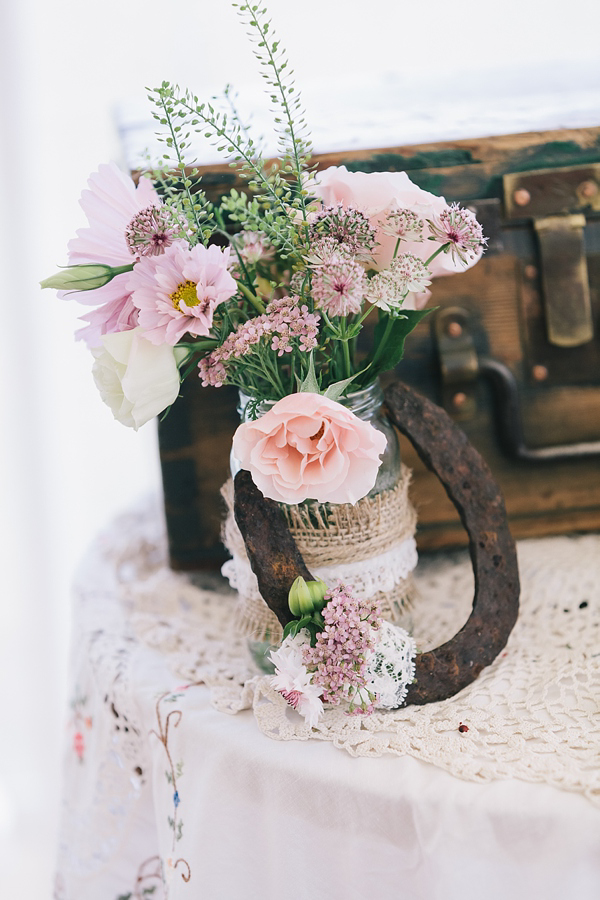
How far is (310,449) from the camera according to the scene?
20.7 inches

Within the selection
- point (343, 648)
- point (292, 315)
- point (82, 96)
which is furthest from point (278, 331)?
point (82, 96)

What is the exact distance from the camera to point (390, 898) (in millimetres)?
549

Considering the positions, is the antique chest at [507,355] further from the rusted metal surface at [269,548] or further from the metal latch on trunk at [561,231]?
the rusted metal surface at [269,548]

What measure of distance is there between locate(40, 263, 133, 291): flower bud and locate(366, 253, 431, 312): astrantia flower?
18 centimetres

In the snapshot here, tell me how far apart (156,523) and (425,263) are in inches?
25.7

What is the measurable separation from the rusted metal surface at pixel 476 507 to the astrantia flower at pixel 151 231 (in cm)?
24

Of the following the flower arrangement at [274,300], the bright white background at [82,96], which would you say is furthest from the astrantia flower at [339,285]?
the bright white background at [82,96]

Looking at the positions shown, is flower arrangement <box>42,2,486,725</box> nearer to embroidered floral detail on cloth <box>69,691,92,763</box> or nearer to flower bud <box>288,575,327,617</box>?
flower bud <box>288,575,327,617</box>

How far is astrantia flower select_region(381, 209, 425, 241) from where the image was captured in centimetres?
56

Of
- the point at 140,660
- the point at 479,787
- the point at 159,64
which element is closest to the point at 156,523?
the point at 140,660

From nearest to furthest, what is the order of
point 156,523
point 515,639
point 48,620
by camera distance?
point 515,639 → point 156,523 → point 48,620

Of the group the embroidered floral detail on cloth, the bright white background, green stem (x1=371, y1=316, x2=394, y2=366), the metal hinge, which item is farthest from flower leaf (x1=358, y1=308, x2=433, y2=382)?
the bright white background

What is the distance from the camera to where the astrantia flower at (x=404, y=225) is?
559 mm

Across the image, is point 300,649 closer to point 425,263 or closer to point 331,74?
point 425,263
